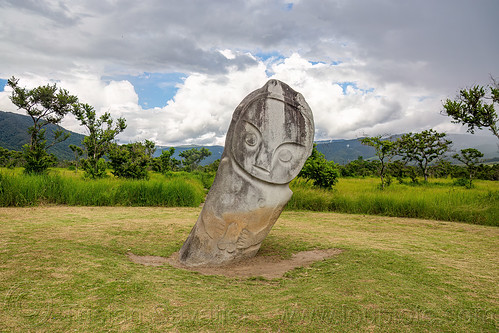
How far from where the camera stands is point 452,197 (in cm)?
895

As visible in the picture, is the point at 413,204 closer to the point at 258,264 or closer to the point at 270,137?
the point at 258,264

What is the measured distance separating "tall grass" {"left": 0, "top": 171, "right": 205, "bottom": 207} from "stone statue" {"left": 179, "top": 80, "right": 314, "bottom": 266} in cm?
597

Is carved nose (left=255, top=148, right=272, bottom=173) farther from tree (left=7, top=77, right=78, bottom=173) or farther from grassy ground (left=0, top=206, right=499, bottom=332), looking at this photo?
tree (left=7, top=77, right=78, bottom=173)

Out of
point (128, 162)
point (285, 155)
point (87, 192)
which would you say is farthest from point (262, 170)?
point (128, 162)

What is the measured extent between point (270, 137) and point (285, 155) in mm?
289

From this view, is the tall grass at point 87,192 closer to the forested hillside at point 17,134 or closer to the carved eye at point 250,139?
the carved eye at point 250,139

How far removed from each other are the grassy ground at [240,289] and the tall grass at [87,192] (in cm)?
333

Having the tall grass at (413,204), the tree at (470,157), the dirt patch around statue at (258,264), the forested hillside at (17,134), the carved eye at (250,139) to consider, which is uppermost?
the forested hillside at (17,134)

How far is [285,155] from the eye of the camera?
4301 mm

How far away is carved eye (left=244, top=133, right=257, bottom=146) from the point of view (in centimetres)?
423

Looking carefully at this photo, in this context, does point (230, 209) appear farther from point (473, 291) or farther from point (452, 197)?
point (452, 197)

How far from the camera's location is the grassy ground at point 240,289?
95.0 inches

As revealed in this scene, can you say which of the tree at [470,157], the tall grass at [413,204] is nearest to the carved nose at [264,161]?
the tall grass at [413,204]

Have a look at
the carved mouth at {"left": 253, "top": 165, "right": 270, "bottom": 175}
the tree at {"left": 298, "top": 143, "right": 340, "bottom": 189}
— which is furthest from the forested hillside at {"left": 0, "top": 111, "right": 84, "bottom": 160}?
the carved mouth at {"left": 253, "top": 165, "right": 270, "bottom": 175}
